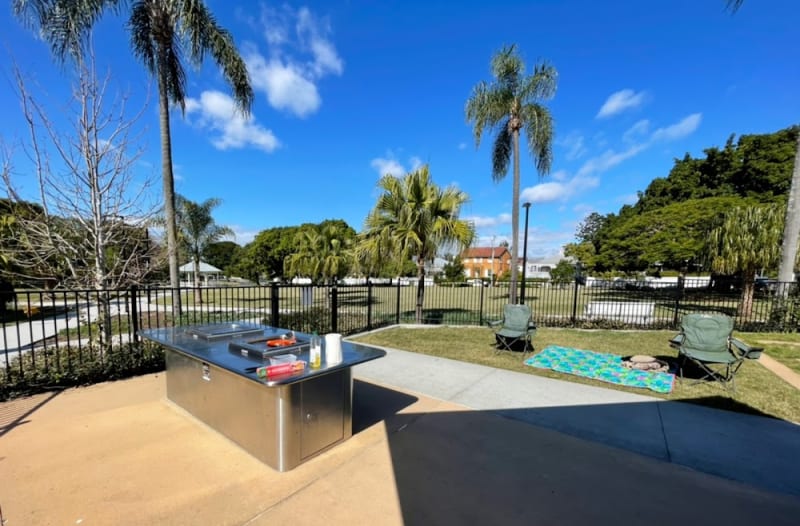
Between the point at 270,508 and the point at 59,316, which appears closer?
the point at 270,508

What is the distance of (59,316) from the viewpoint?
38.9 feet

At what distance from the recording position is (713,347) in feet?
16.4

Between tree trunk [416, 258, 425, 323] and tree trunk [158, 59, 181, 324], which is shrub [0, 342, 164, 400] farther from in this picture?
tree trunk [416, 258, 425, 323]

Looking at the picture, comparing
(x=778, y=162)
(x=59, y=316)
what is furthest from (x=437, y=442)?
(x=778, y=162)

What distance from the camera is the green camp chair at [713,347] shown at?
4.69 meters

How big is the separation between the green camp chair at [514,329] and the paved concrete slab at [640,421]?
53.4 inches

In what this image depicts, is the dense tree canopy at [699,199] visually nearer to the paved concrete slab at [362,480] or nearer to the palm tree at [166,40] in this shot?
the paved concrete slab at [362,480]

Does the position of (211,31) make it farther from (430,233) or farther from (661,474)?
(661,474)

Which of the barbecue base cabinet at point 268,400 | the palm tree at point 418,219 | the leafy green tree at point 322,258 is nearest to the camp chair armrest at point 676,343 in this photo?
the palm tree at point 418,219

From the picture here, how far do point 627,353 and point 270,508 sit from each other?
6.90 metres

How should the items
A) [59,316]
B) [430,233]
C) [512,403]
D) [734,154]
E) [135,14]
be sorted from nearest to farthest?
[512,403]
[135,14]
[430,233]
[59,316]
[734,154]

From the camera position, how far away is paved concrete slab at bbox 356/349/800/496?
108 inches

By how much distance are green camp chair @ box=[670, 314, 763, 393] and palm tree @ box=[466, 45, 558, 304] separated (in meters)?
4.74

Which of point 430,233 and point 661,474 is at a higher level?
point 430,233
